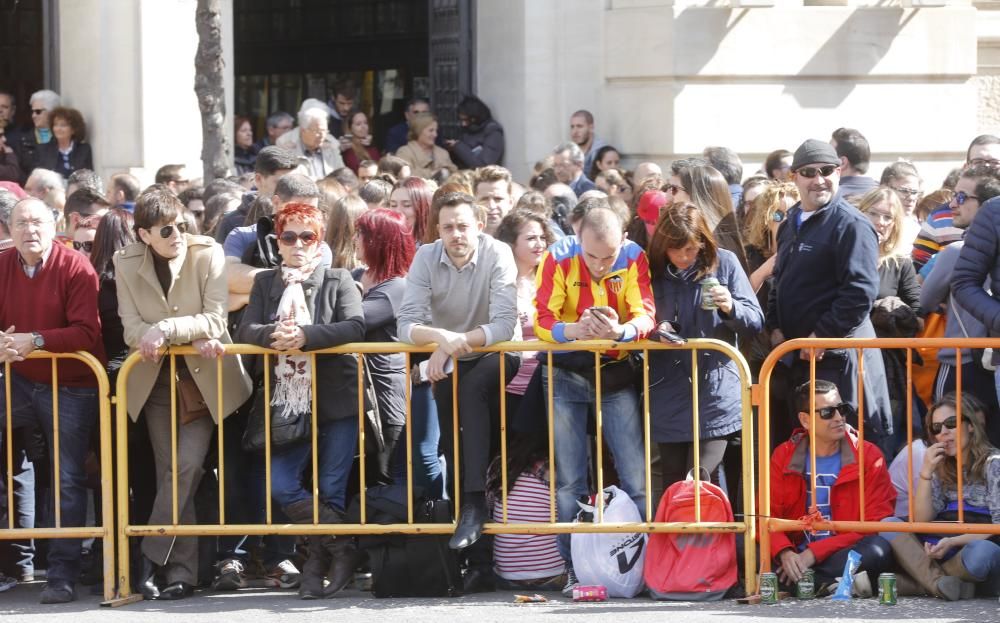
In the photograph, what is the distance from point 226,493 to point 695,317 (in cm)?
246

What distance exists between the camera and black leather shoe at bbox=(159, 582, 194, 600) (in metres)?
8.16

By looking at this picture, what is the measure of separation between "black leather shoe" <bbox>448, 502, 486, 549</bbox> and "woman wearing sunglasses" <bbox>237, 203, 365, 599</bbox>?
61cm

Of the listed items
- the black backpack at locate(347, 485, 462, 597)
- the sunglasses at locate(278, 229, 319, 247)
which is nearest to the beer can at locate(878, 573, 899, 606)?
the black backpack at locate(347, 485, 462, 597)

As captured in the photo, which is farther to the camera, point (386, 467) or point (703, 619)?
point (386, 467)

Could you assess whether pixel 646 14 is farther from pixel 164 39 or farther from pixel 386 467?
pixel 386 467

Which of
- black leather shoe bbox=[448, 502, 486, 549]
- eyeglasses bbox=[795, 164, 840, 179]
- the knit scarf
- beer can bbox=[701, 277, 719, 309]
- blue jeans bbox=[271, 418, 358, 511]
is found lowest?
black leather shoe bbox=[448, 502, 486, 549]

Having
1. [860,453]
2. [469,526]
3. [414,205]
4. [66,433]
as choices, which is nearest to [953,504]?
[860,453]

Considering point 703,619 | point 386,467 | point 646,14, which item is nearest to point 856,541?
point 703,619

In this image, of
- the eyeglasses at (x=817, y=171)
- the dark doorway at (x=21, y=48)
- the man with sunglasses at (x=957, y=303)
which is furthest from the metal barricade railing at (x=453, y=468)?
the dark doorway at (x=21, y=48)

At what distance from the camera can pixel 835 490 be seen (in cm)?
802

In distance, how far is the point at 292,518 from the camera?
8180 mm

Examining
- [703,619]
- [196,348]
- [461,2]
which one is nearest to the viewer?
[703,619]

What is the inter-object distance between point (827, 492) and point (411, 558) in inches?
78.6

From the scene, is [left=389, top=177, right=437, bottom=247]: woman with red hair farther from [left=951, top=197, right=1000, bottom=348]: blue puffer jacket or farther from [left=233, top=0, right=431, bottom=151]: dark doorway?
[left=233, top=0, right=431, bottom=151]: dark doorway
